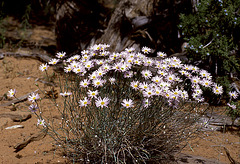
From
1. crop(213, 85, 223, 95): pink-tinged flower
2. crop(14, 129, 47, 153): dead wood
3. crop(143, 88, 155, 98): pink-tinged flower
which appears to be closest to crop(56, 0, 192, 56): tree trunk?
crop(213, 85, 223, 95): pink-tinged flower

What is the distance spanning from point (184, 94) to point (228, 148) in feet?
4.28

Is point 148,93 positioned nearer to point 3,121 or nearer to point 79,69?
point 79,69

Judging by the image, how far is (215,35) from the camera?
171 inches

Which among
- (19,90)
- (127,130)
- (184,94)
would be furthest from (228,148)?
(19,90)

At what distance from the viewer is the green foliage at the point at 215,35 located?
4.27 metres

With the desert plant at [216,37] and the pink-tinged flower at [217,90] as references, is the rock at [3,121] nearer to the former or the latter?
the pink-tinged flower at [217,90]

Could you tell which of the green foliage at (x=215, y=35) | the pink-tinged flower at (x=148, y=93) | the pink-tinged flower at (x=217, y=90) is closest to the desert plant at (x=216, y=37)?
the green foliage at (x=215, y=35)

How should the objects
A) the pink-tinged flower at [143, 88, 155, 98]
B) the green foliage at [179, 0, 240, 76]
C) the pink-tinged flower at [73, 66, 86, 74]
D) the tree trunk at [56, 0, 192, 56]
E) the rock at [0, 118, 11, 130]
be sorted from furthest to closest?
the tree trunk at [56, 0, 192, 56]
the green foliage at [179, 0, 240, 76]
the rock at [0, 118, 11, 130]
the pink-tinged flower at [73, 66, 86, 74]
the pink-tinged flower at [143, 88, 155, 98]

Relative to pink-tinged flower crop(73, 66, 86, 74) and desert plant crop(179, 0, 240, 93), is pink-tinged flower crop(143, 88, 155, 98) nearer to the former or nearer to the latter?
pink-tinged flower crop(73, 66, 86, 74)

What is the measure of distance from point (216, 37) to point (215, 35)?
0.19 feet

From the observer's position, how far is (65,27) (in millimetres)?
6336

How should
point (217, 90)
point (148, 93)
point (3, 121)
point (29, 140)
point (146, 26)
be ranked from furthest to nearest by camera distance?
1. point (146, 26)
2. point (3, 121)
3. point (29, 140)
4. point (217, 90)
5. point (148, 93)

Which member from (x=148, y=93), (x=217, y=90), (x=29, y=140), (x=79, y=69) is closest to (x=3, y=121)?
(x=29, y=140)

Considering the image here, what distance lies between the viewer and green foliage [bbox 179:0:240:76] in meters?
4.27
